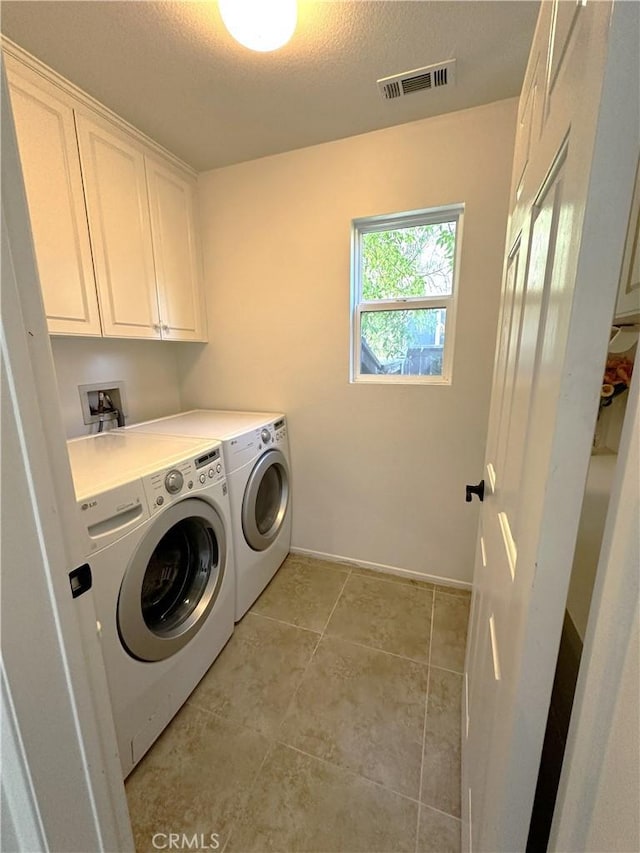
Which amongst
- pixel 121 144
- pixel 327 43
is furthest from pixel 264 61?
pixel 121 144

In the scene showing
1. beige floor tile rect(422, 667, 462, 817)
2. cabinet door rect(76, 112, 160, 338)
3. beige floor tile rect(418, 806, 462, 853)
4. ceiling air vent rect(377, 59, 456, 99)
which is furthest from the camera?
cabinet door rect(76, 112, 160, 338)

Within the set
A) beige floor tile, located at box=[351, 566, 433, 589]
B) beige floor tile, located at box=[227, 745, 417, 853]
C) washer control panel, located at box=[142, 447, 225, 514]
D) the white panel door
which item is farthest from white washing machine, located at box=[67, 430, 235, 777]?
the white panel door

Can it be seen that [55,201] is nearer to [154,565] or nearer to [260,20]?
[260,20]

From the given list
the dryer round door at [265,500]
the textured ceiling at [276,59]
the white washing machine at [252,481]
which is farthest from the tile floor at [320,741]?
the textured ceiling at [276,59]

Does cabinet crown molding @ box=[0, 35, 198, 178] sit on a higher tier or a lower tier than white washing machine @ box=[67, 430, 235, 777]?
higher

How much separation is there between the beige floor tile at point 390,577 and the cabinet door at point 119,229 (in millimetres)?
1851

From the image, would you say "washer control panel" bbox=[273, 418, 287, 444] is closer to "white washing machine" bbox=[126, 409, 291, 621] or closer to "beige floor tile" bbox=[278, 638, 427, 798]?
"white washing machine" bbox=[126, 409, 291, 621]

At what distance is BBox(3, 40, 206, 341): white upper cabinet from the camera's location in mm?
1231

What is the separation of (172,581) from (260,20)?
1927 mm

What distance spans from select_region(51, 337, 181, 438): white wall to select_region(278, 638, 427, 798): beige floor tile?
5.42 ft

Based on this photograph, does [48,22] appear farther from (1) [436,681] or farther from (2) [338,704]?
Answer: (1) [436,681]

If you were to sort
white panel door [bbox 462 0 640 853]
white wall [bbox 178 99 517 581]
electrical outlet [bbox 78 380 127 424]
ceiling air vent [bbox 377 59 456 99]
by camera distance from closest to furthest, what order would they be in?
white panel door [bbox 462 0 640 853]
ceiling air vent [bbox 377 59 456 99]
white wall [bbox 178 99 517 581]
electrical outlet [bbox 78 380 127 424]

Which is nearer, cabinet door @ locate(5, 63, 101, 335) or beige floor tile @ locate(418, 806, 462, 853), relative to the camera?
beige floor tile @ locate(418, 806, 462, 853)

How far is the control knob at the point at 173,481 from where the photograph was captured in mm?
1166
